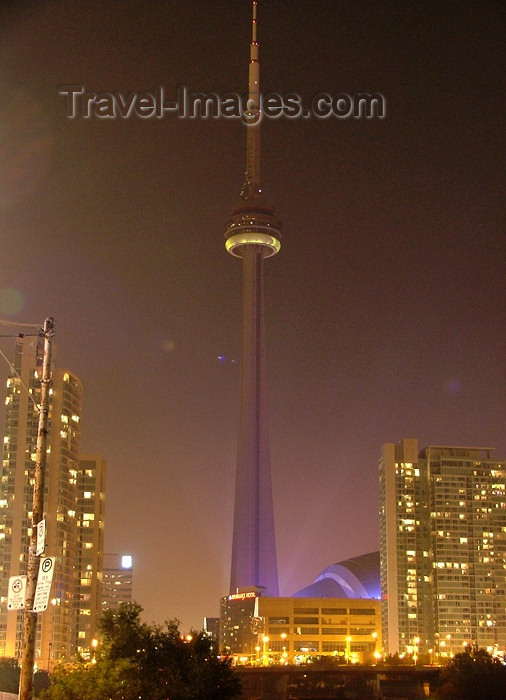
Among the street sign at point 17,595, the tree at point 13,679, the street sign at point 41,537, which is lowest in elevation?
the tree at point 13,679

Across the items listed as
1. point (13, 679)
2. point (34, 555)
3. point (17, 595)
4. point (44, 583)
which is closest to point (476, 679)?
point (13, 679)

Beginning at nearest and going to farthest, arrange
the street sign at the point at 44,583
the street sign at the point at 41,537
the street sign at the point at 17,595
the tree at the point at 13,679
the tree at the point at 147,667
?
the street sign at the point at 44,583, the street sign at the point at 41,537, the street sign at the point at 17,595, the tree at the point at 147,667, the tree at the point at 13,679

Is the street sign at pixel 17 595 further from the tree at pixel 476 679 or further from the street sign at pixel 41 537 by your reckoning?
the tree at pixel 476 679

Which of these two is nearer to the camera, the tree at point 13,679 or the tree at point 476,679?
the tree at point 13,679

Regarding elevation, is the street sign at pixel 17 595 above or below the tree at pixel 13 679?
above

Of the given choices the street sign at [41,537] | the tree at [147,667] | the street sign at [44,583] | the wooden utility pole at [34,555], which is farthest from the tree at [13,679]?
the street sign at [44,583]

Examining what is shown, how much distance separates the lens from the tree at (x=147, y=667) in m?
53.3

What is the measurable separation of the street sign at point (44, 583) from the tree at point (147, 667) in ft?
77.3

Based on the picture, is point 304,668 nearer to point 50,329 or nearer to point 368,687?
point 368,687

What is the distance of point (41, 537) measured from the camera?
102 ft

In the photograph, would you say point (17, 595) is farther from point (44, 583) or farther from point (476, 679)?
point (476, 679)

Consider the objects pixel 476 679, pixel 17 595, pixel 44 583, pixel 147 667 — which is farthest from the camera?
pixel 476 679

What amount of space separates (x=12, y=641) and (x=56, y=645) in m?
16.8

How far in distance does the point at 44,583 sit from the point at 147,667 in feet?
108
